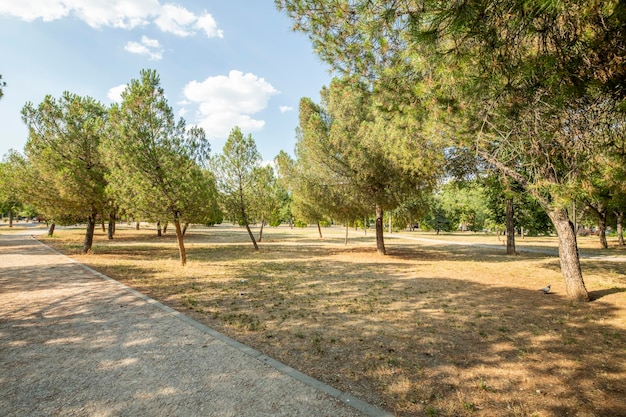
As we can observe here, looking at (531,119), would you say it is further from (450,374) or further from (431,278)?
(431,278)

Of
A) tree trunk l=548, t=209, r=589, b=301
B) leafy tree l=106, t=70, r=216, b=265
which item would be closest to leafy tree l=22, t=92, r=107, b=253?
leafy tree l=106, t=70, r=216, b=265

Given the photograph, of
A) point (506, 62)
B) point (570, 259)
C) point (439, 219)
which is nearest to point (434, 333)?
point (506, 62)

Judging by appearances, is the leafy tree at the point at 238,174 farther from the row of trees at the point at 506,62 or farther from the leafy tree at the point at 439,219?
the leafy tree at the point at 439,219

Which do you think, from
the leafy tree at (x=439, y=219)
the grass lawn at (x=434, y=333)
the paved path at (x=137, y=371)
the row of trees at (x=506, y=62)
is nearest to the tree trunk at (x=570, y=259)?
the grass lawn at (x=434, y=333)

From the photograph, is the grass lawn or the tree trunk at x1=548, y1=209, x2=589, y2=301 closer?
the grass lawn

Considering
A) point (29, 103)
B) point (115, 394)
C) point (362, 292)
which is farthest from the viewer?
point (29, 103)

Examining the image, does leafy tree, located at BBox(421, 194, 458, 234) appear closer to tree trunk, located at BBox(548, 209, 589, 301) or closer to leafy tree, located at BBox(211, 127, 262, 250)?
leafy tree, located at BBox(211, 127, 262, 250)

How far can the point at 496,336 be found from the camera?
17.2 ft

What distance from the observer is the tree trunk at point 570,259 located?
774 cm

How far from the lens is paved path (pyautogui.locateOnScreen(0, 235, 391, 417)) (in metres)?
3.13

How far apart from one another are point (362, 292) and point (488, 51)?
6.79 meters

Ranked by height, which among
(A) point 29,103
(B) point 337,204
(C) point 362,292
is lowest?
(C) point 362,292

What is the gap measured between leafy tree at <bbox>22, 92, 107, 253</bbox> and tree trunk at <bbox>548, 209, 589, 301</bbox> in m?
19.5

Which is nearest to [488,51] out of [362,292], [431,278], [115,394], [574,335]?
[574,335]
